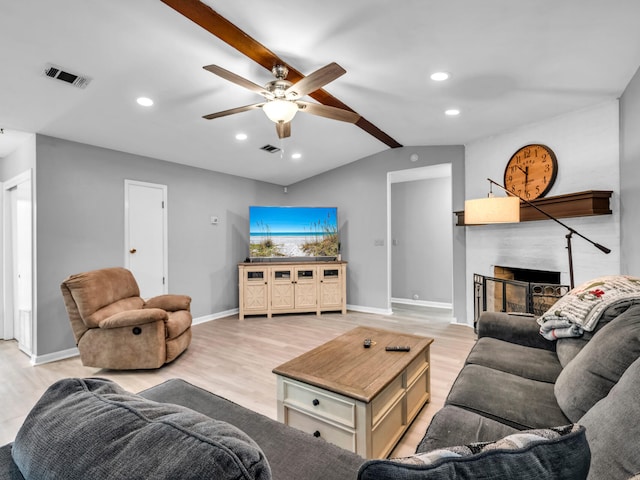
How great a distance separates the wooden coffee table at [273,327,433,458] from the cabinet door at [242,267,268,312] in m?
3.17

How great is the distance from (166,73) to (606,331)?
3361 mm

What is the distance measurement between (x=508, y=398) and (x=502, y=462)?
1.20 m

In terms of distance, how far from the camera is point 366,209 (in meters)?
5.61

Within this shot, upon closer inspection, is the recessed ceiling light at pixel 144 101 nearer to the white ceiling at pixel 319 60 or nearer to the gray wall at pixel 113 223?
the white ceiling at pixel 319 60

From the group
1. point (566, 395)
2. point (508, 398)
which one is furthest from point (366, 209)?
point (566, 395)

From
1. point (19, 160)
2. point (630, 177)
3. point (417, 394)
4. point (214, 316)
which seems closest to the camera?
point (417, 394)

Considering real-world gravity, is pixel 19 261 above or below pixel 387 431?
above

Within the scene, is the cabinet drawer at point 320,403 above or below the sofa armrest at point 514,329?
below

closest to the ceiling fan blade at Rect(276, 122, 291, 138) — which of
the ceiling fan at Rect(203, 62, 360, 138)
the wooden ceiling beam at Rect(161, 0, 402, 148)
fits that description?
the ceiling fan at Rect(203, 62, 360, 138)

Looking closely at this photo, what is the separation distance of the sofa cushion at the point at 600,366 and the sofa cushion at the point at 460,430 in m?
0.29

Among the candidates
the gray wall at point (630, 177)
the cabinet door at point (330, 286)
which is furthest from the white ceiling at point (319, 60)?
the cabinet door at point (330, 286)

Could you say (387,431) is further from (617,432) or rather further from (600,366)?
(617,432)

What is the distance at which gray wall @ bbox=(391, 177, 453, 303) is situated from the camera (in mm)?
5984

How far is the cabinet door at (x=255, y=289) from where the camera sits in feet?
17.1
